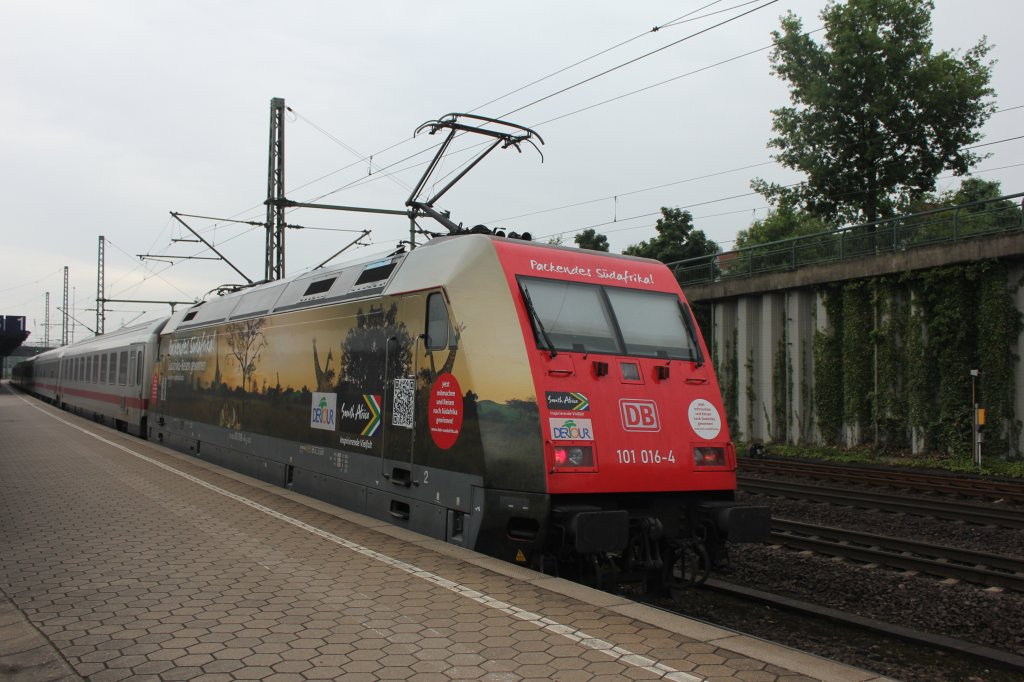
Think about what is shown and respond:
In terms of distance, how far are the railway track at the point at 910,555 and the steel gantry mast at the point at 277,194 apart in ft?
43.0

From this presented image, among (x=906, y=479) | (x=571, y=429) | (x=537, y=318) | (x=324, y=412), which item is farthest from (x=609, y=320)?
(x=906, y=479)

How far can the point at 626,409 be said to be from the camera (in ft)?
22.4

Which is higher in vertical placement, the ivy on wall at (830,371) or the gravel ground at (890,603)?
the ivy on wall at (830,371)

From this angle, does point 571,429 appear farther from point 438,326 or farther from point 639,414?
point 438,326

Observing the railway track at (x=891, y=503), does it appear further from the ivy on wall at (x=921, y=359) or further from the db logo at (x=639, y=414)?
the db logo at (x=639, y=414)

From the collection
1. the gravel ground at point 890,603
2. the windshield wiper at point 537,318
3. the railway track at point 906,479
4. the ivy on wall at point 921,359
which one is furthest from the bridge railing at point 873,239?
the windshield wiper at point 537,318

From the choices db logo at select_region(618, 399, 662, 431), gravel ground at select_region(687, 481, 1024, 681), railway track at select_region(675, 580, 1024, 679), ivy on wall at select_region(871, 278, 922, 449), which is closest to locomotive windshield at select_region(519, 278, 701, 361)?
db logo at select_region(618, 399, 662, 431)

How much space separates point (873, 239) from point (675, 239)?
27.9 metres

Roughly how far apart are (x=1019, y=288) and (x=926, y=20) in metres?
15.1

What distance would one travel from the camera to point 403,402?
765 cm

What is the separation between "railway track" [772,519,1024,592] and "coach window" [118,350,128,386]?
1765cm

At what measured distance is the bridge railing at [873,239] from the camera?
17.8m

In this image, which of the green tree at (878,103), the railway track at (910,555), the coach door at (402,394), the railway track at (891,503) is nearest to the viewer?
the coach door at (402,394)

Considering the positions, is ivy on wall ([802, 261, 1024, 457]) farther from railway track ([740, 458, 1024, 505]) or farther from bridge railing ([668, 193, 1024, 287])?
railway track ([740, 458, 1024, 505])
